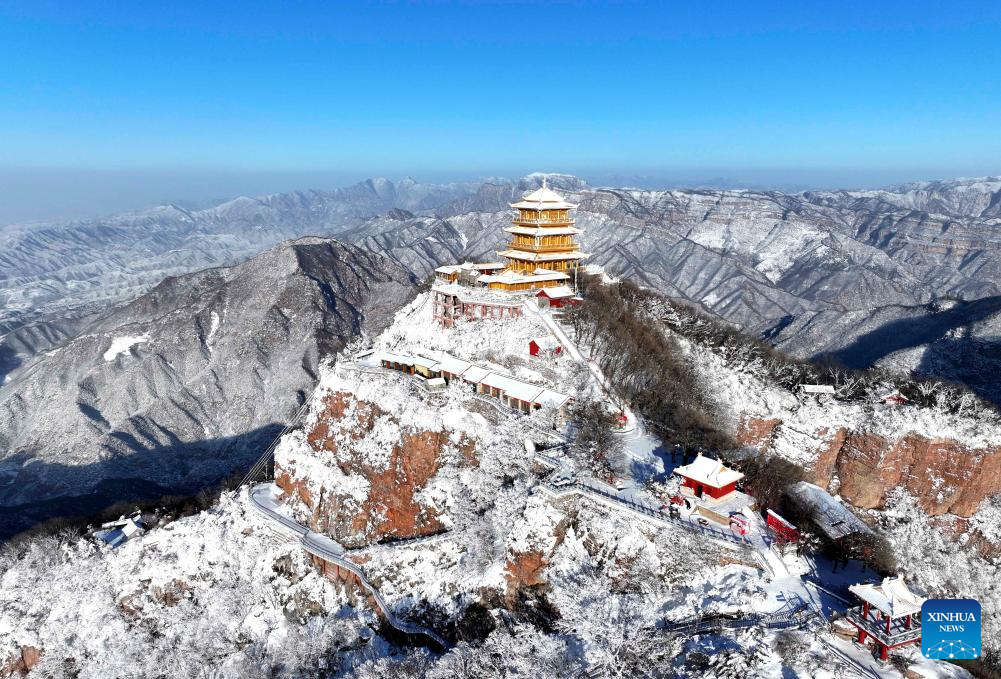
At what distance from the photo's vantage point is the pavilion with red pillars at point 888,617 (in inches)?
979

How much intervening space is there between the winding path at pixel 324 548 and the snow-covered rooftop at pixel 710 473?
1735 centimetres

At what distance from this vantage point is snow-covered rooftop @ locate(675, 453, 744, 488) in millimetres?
34875

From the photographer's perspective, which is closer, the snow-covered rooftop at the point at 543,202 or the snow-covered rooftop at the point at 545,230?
the snow-covered rooftop at the point at 545,230

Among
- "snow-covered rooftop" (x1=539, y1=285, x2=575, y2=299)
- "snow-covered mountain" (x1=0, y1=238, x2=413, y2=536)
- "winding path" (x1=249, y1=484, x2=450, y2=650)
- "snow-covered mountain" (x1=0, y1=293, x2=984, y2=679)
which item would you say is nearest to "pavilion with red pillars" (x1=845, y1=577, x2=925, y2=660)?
"snow-covered mountain" (x1=0, y1=293, x2=984, y2=679)

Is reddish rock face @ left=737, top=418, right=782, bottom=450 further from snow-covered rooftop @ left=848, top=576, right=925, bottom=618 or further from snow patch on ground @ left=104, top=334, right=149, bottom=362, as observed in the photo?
snow patch on ground @ left=104, top=334, right=149, bottom=362

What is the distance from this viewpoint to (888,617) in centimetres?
2512

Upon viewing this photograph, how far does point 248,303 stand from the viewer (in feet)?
463

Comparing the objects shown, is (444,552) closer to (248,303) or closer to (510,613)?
(510,613)

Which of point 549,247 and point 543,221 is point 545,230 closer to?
point 543,221

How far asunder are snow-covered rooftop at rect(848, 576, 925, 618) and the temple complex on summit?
3427cm

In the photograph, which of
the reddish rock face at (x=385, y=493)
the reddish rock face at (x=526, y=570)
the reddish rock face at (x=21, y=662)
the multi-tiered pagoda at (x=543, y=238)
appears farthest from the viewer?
the multi-tiered pagoda at (x=543, y=238)

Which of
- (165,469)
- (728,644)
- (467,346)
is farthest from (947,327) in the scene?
(165,469)

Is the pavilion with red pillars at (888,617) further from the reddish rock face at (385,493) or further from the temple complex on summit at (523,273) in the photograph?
the temple complex on summit at (523,273)

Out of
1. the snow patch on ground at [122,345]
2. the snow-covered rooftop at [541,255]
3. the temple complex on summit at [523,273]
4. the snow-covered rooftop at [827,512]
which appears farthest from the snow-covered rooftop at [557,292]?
the snow patch on ground at [122,345]
